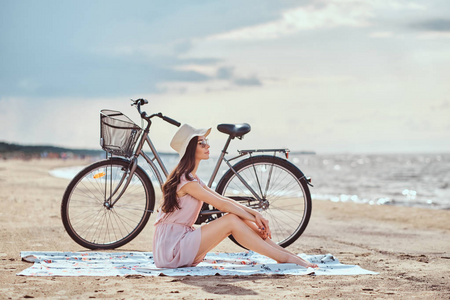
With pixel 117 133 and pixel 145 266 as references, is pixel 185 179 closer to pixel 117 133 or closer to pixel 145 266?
pixel 145 266

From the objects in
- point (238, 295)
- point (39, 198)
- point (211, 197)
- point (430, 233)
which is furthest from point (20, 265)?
point (39, 198)

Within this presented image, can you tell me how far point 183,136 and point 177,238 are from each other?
82cm

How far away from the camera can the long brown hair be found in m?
4.19

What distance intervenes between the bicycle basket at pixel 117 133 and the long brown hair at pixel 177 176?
1099mm

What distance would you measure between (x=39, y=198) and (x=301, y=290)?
8734 millimetres

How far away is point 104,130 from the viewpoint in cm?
511

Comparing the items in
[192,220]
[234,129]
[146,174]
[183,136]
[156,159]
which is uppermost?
[234,129]

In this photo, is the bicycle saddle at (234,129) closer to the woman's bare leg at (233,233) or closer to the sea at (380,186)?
the sea at (380,186)

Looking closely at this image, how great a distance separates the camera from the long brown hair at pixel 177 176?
419 centimetres

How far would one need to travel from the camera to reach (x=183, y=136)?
4277 millimetres

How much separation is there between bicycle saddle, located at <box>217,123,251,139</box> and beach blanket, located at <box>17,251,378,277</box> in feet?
3.78

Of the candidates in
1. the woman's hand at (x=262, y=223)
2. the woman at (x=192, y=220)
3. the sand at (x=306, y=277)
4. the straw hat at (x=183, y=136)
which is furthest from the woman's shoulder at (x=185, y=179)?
the sand at (x=306, y=277)

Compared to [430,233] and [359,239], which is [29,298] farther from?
[430,233]

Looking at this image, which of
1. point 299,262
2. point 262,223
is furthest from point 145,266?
point 299,262
